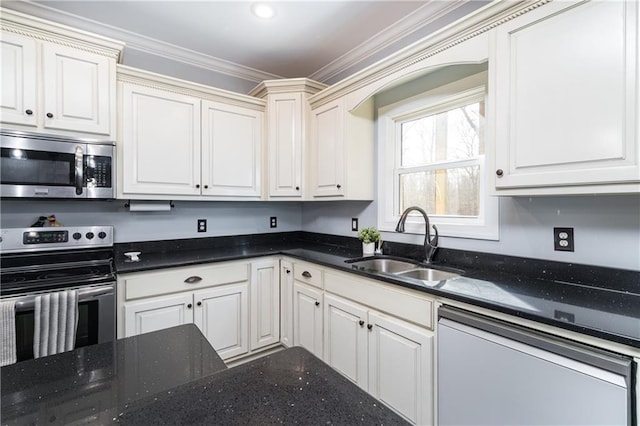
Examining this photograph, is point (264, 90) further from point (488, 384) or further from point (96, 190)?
point (488, 384)

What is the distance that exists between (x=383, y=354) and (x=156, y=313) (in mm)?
1445

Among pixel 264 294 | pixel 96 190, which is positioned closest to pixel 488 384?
pixel 264 294

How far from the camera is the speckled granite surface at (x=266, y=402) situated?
0.52m

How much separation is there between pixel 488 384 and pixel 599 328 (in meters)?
0.46

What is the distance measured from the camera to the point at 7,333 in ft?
4.64

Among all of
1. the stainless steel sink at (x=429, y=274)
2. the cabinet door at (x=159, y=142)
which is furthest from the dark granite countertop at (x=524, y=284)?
the cabinet door at (x=159, y=142)

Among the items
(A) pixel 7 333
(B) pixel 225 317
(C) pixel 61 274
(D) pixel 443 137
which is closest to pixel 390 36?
(D) pixel 443 137

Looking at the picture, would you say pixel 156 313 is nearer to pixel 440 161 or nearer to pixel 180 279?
pixel 180 279

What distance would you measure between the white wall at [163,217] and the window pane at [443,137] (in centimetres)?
143

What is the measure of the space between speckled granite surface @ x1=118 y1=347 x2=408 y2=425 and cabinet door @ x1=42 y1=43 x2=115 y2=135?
6.49ft

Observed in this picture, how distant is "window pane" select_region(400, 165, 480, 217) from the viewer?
1923mm

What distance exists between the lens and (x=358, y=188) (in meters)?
2.40

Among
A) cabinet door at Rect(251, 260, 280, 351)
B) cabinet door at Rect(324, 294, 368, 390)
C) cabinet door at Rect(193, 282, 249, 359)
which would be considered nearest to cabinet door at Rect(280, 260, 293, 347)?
cabinet door at Rect(251, 260, 280, 351)

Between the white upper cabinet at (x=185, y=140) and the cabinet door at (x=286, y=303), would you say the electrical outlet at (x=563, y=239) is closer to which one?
the cabinet door at (x=286, y=303)
